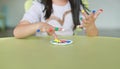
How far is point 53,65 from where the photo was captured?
2.23 feet

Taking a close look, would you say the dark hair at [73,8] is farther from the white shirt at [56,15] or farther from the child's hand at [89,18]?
the child's hand at [89,18]

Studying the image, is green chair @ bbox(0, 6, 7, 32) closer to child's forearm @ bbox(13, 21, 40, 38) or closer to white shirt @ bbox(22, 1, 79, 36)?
white shirt @ bbox(22, 1, 79, 36)

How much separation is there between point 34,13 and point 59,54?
0.48 metres

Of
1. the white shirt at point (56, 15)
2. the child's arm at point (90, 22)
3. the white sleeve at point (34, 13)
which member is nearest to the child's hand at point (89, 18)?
the child's arm at point (90, 22)

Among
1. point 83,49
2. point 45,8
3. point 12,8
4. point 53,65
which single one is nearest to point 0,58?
point 53,65

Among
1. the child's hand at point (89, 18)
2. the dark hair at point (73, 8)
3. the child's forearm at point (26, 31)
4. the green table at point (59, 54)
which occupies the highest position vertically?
the dark hair at point (73, 8)

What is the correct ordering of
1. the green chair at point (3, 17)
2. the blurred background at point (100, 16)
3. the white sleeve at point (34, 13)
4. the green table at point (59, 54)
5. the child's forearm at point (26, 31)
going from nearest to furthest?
the green table at point (59, 54)
the child's forearm at point (26, 31)
the white sleeve at point (34, 13)
the green chair at point (3, 17)
the blurred background at point (100, 16)

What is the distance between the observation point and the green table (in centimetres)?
68

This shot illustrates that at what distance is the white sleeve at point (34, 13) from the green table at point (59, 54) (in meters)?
0.18

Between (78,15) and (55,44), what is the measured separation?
1.32 feet

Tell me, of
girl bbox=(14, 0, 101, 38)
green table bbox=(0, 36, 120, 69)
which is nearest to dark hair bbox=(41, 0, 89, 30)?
girl bbox=(14, 0, 101, 38)

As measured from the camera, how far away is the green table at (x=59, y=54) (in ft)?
2.23

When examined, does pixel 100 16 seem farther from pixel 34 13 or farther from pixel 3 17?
pixel 34 13

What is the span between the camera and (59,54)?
797 mm
